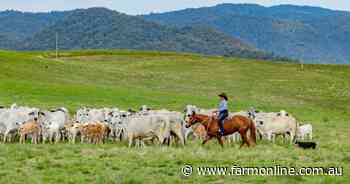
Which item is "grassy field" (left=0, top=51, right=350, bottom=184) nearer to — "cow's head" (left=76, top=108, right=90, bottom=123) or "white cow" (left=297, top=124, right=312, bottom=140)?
"white cow" (left=297, top=124, right=312, bottom=140)

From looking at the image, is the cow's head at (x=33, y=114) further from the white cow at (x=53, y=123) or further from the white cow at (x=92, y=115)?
the white cow at (x=92, y=115)

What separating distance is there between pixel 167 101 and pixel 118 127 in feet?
55.9

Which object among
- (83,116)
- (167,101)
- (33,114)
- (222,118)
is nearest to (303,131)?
(222,118)

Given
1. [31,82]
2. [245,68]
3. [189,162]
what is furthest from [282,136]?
[245,68]

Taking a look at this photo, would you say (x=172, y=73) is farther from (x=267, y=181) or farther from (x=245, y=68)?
(x=267, y=181)

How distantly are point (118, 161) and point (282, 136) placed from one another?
1430 cm

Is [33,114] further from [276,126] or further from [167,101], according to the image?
[167,101]

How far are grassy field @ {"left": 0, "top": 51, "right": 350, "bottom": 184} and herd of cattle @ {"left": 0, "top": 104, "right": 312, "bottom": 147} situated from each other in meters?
1.07

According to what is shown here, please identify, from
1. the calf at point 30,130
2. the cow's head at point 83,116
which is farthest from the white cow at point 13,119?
the cow's head at point 83,116

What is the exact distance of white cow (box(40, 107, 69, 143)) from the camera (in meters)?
27.1

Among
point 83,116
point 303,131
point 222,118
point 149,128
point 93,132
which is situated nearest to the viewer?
point 222,118

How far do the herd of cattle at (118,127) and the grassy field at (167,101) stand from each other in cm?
107

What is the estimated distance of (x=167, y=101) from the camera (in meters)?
45.7

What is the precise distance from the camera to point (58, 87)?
164 ft
